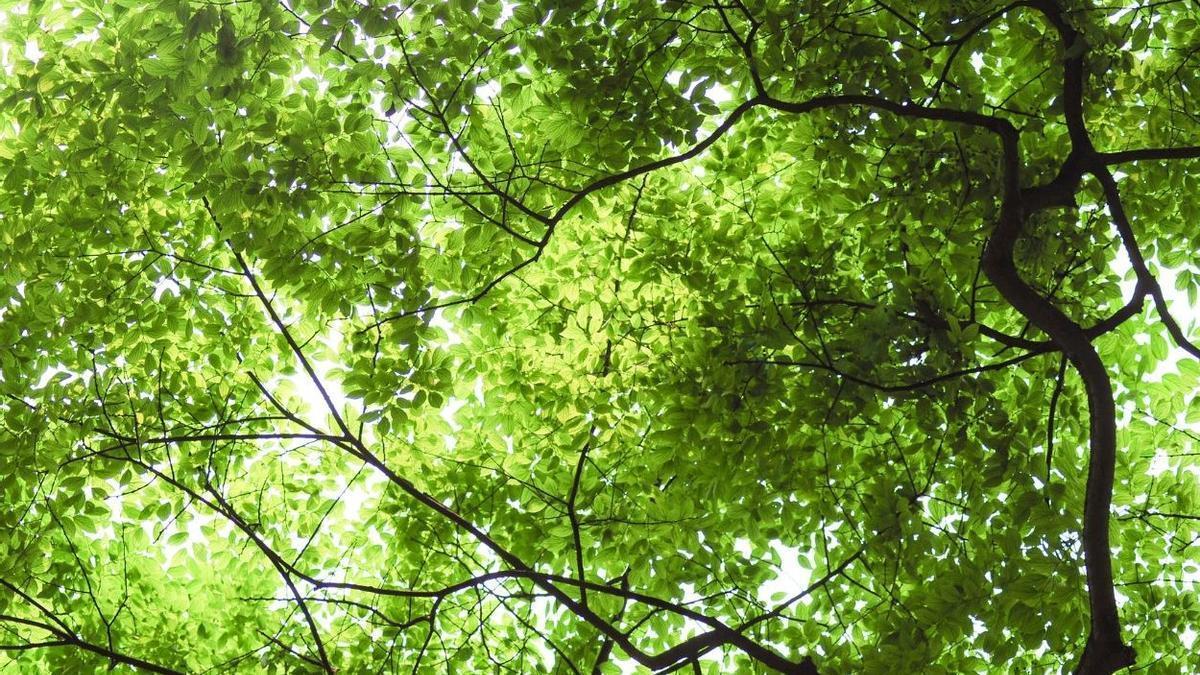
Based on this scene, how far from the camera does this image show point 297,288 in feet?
17.0

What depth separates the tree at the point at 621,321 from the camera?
4.30 meters

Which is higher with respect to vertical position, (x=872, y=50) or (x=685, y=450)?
(x=872, y=50)

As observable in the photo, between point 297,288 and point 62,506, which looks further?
point 62,506

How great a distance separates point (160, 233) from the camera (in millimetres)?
6387

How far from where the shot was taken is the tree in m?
4.30

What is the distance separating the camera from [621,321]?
5961 mm

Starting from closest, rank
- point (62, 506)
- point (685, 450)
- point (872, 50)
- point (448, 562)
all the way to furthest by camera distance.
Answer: point (872, 50) → point (685, 450) → point (62, 506) → point (448, 562)

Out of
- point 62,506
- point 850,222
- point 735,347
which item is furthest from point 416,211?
point 62,506

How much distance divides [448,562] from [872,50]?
418cm

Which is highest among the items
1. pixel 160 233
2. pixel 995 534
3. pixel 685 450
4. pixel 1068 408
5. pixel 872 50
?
pixel 160 233

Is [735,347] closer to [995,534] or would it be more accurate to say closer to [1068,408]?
[995,534]

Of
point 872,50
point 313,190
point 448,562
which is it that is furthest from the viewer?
point 448,562

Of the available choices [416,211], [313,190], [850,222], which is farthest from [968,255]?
[313,190]

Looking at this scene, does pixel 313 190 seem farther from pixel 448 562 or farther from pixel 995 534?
pixel 995 534
